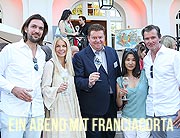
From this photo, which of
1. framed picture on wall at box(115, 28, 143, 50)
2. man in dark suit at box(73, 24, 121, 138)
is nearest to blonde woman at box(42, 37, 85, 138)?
man in dark suit at box(73, 24, 121, 138)

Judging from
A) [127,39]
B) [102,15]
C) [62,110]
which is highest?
[102,15]

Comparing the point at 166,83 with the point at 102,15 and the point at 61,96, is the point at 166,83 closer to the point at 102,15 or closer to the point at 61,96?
the point at 61,96

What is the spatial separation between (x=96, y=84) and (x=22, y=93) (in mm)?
1073

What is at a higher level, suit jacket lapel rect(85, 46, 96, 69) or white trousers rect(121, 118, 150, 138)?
suit jacket lapel rect(85, 46, 96, 69)

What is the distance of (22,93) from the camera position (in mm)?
3092

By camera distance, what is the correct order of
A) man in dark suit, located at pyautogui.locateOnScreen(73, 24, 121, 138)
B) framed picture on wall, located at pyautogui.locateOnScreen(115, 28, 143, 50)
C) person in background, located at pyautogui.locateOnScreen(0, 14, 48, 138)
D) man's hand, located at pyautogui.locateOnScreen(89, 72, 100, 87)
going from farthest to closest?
framed picture on wall, located at pyautogui.locateOnScreen(115, 28, 143, 50)
man in dark suit, located at pyautogui.locateOnScreen(73, 24, 121, 138)
man's hand, located at pyautogui.locateOnScreen(89, 72, 100, 87)
person in background, located at pyautogui.locateOnScreen(0, 14, 48, 138)

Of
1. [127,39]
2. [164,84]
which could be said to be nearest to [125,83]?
[164,84]

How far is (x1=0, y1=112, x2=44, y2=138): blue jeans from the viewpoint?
10.6 feet

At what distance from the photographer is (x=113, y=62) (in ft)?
13.1

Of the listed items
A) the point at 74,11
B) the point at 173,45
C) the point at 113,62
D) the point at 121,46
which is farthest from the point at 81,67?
the point at 74,11

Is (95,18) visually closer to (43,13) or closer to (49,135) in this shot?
(43,13)

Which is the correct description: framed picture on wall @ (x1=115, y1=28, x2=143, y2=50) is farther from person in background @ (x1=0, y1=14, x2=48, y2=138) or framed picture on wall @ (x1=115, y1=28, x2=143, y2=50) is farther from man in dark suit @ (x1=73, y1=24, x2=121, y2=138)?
person in background @ (x1=0, y1=14, x2=48, y2=138)

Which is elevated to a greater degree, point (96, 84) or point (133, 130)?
point (96, 84)

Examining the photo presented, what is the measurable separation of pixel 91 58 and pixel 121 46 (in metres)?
6.44
